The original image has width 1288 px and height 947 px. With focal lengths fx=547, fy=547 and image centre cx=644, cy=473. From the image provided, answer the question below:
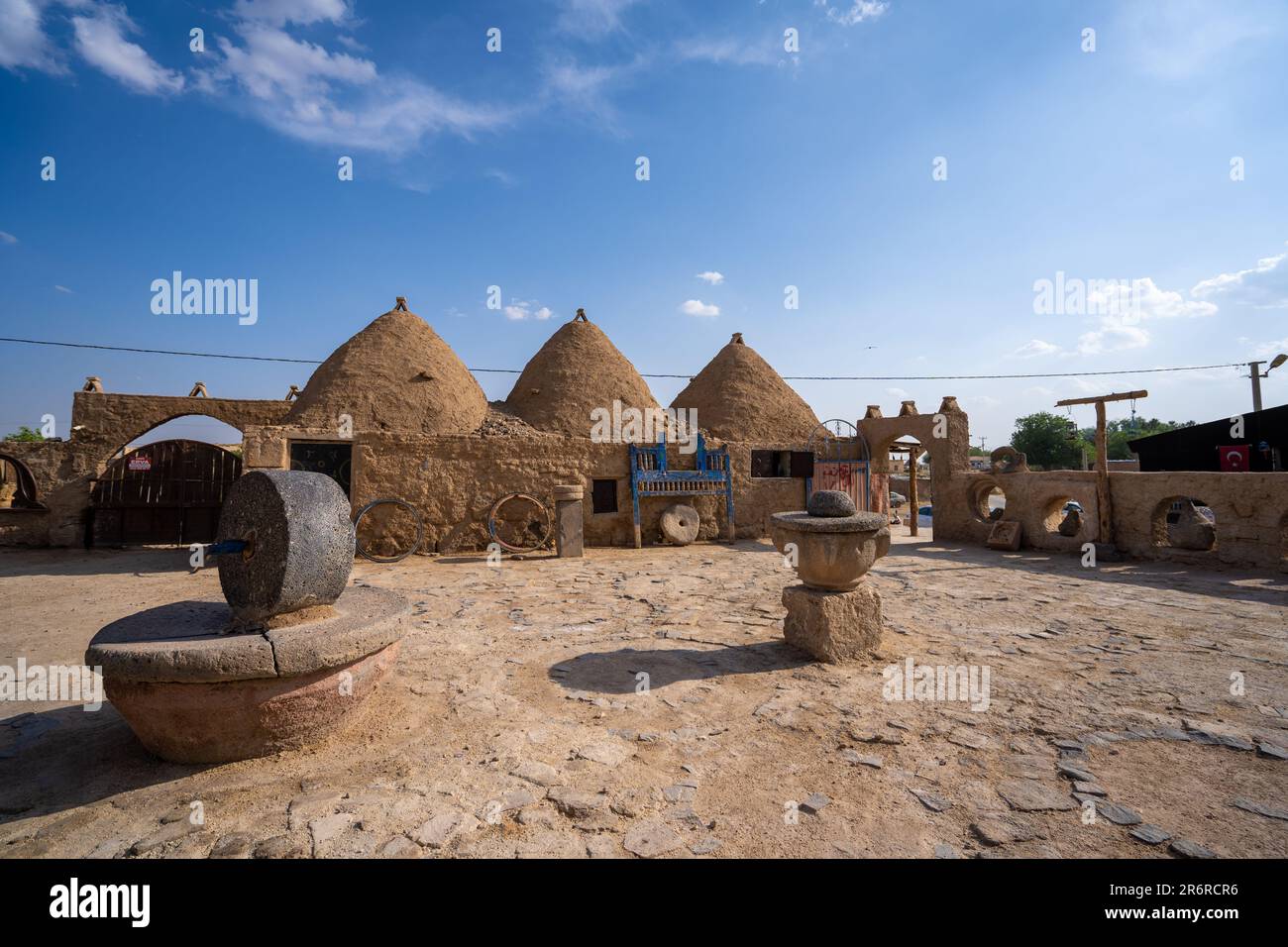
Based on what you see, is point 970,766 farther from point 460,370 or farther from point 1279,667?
point 460,370

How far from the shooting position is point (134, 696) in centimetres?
275

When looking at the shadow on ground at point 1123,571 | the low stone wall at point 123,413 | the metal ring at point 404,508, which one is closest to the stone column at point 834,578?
the shadow on ground at point 1123,571

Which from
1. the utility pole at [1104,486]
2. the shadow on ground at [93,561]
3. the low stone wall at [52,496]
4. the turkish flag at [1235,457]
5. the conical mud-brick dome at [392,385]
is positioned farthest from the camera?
the turkish flag at [1235,457]

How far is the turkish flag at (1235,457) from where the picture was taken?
58.6 feet

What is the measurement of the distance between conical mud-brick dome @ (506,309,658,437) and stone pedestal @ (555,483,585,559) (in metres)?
5.62

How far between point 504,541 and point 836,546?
27.9ft

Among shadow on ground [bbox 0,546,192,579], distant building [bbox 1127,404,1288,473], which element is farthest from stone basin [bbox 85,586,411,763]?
distant building [bbox 1127,404,1288,473]

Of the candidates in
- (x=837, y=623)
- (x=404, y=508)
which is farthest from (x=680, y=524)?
(x=837, y=623)

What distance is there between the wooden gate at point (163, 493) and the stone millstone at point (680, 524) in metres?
9.86

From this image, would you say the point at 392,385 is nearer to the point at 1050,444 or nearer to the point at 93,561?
the point at 93,561

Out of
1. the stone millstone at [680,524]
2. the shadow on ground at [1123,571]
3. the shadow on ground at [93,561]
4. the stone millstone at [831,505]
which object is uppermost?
the stone millstone at [831,505]

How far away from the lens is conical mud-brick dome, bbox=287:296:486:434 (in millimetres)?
14211

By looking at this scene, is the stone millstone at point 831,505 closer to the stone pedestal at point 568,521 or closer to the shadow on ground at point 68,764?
the shadow on ground at point 68,764

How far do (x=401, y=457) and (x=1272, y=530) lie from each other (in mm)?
14888
